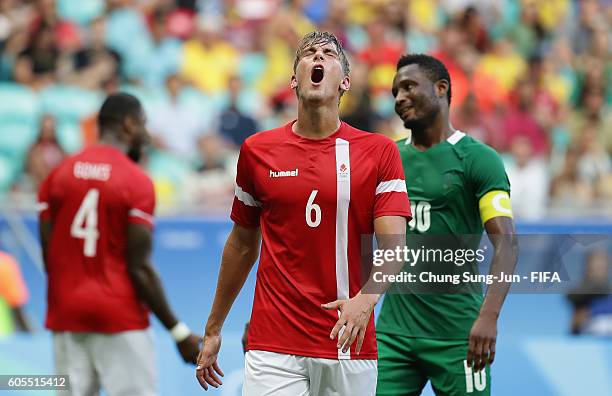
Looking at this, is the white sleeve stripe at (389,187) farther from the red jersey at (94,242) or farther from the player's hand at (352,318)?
the red jersey at (94,242)

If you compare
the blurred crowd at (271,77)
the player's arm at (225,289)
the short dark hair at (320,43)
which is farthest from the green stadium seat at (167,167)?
the short dark hair at (320,43)

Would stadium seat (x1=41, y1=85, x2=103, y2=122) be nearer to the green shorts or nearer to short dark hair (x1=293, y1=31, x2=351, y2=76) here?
the green shorts

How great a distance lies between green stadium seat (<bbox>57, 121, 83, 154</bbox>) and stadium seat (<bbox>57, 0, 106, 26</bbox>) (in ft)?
6.99

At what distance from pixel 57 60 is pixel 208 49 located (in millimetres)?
1972

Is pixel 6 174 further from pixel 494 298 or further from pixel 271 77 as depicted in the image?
pixel 494 298

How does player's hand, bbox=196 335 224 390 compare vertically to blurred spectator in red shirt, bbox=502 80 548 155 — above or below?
below

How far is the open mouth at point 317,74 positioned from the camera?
5.45 m

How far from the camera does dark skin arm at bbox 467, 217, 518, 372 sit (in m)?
6.05

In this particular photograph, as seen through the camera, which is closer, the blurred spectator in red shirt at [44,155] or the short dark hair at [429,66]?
the short dark hair at [429,66]

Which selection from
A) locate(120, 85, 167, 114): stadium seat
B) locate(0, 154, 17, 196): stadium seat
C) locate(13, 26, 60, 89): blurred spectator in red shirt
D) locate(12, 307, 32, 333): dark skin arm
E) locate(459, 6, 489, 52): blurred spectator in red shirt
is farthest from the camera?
locate(459, 6, 489, 52): blurred spectator in red shirt

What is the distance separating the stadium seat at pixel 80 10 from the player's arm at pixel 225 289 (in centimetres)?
950

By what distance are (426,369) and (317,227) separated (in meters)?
1.62

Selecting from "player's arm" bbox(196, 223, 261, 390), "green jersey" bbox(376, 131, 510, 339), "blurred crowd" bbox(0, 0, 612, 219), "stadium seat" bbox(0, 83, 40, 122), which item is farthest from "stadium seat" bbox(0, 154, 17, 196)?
"player's arm" bbox(196, 223, 261, 390)

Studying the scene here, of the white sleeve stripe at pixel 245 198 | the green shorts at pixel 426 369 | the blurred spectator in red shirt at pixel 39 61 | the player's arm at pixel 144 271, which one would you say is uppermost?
the blurred spectator in red shirt at pixel 39 61
